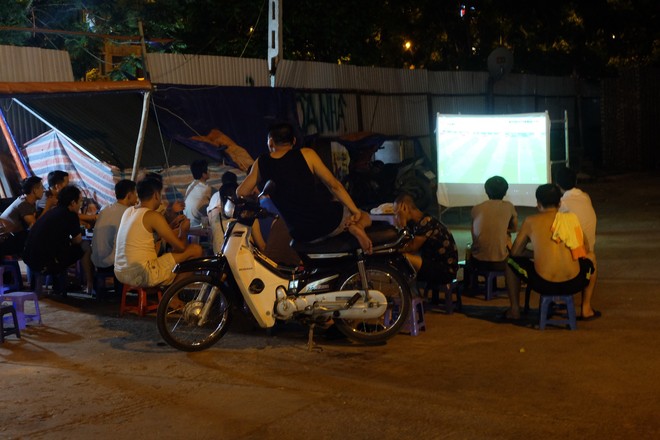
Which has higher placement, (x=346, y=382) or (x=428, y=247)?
(x=428, y=247)

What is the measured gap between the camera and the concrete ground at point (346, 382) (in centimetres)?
550

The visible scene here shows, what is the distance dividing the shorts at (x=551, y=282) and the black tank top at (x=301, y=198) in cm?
179

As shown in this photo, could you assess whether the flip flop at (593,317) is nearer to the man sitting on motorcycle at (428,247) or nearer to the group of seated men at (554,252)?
the group of seated men at (554,252)

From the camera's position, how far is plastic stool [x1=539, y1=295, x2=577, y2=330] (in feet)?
25.5

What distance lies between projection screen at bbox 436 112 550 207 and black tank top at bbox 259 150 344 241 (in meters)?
6.07

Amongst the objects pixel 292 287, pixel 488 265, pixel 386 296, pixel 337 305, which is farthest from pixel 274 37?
pixel 337 305

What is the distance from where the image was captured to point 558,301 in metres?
7.89

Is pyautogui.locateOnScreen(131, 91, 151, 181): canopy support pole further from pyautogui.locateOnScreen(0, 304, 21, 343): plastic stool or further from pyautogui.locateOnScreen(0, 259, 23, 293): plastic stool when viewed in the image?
pyautogui.locateOnScreen(0, 304, 21, 343): plastic stool

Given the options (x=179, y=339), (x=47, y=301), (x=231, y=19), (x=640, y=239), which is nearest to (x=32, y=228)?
(x=47, y=301)

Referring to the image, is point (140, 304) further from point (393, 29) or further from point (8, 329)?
point (393, 29)

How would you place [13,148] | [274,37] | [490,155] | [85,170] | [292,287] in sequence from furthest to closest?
[274,37] → [490,155] → [13,148] → [85,170] → [292,287]

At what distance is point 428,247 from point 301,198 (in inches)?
65.0

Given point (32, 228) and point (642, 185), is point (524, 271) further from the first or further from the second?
point (642, 185)

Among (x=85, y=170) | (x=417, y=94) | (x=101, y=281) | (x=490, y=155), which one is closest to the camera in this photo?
(x=101, y=281)
